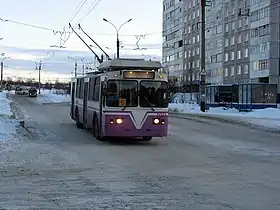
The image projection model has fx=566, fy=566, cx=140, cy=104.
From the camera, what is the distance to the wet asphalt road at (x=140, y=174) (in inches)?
352

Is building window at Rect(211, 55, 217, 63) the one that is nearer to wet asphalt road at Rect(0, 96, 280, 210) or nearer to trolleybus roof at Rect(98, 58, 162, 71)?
wet asphalt road at Rect(0, 96, 280, 210)

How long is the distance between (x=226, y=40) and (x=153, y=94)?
273 ft

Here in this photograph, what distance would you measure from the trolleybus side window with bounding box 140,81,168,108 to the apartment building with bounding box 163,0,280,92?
56.8m

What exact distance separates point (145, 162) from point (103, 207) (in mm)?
5899

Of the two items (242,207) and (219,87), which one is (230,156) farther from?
(219,87)

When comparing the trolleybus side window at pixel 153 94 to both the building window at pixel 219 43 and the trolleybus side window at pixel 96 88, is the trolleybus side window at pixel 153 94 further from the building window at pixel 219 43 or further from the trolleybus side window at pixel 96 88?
the building window at pixel 219 43

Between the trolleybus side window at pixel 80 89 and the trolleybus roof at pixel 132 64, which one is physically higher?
the trolleybus roof at pixel 132 64

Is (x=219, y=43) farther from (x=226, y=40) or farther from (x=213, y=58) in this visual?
(x=213, y=58)

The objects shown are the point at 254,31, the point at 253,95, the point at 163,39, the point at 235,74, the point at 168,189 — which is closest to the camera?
the point at 168,189

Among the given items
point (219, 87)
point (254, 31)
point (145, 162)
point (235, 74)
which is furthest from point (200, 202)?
point (235, 74)

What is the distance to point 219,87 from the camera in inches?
2167

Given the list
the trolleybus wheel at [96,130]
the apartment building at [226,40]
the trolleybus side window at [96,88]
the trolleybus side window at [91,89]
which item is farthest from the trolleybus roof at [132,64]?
the apartment building at [226,40]

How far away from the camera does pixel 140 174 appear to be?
12039mm

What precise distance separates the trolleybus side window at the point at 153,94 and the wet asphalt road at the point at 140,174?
1.40 metres
